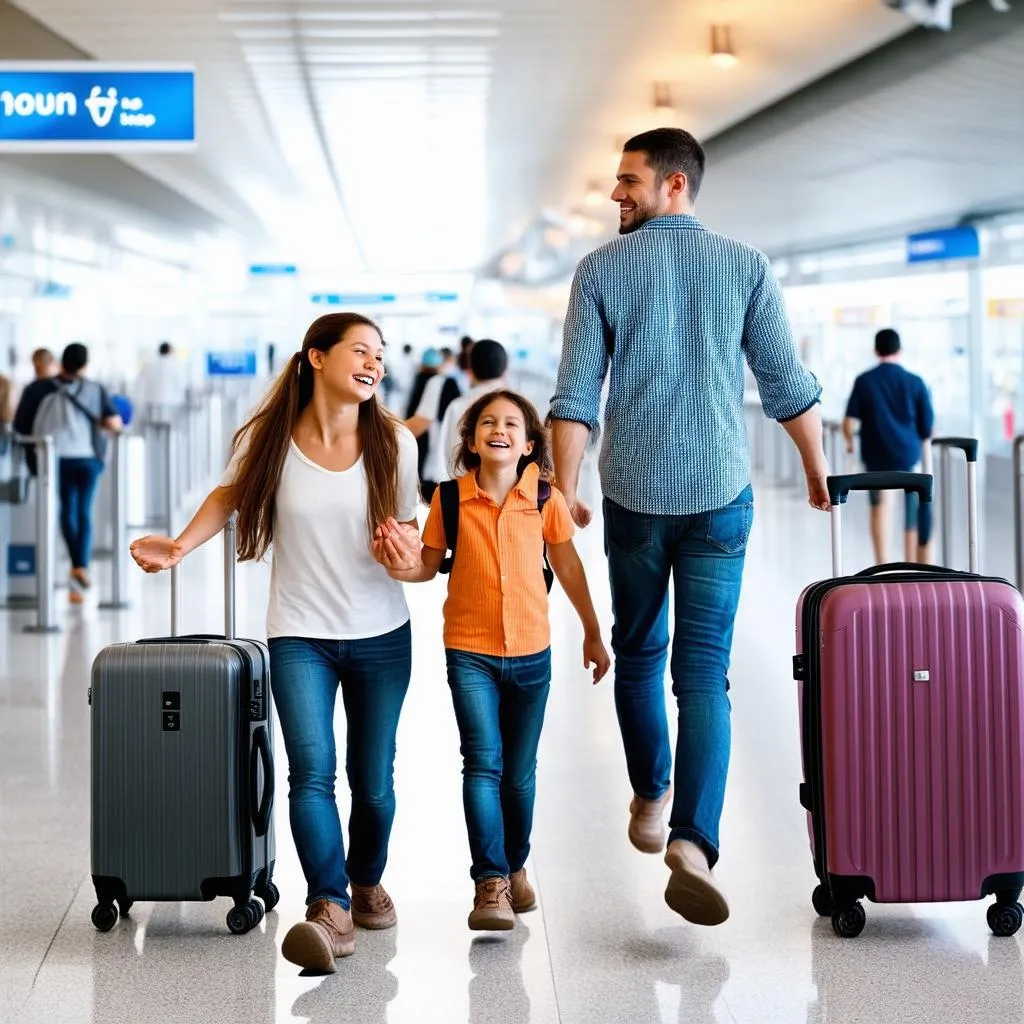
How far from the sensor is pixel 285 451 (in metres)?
3.71

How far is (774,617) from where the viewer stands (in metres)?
9.09

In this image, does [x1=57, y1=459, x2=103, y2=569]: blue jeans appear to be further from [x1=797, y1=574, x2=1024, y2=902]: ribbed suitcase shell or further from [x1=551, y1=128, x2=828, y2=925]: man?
[x1=797, y1=574, x2=1024, y2=902]: ribbed suitcase shell

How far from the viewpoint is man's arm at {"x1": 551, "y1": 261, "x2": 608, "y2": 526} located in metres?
3.85

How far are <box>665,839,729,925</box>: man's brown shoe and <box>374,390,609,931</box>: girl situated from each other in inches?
14.6

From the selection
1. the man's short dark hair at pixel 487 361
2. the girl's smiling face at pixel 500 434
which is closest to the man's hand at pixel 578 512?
the girl's smiling face at pixel 500 434

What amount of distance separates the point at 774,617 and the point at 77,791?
476 cm

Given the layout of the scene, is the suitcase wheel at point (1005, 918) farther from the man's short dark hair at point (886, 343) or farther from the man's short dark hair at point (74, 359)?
the man's short dark hair at point (74, 359)

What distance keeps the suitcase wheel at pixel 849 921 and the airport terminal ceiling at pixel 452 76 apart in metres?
8.10

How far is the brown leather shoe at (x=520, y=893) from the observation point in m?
3.93

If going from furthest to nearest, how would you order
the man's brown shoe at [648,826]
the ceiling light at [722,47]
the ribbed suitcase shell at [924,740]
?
the ceiling light at [722,47]
the man's brown shoe at [648,826]
the ribbed suitcase shell at [924,740]

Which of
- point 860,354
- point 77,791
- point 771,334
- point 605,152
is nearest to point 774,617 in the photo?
point 77,791

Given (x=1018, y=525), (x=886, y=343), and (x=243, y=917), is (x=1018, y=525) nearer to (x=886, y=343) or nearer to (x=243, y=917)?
(x=886, y=343)

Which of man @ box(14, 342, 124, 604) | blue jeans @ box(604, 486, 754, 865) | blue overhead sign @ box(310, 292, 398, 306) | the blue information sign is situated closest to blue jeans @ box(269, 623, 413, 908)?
blue jeans @ box(604, 486, 754, 865)

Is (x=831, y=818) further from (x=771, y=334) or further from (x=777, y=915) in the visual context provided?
(x=771, y=334)
